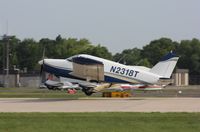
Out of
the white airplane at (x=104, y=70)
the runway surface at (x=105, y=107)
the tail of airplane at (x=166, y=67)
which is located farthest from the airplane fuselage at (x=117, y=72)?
the runway surface at (x=105, y=107)

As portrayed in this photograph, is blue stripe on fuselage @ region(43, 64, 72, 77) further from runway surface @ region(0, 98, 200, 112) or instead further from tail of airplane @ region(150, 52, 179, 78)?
runway surface @ region(0, 98, 200, 112)

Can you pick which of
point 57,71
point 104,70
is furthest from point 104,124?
point 57,71

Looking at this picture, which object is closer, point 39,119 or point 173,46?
point 39,119

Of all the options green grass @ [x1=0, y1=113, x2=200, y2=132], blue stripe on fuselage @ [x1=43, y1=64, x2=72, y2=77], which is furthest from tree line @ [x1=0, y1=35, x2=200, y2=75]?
green grass @ [x1=0, y1=113, x2=200, y2=132]

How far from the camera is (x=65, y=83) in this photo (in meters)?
91.5

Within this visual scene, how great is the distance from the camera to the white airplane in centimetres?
4406

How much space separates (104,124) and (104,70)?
26027mm

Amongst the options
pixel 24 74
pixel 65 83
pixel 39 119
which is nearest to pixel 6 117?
pixel 39 119

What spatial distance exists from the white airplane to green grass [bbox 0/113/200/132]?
72.5 feet

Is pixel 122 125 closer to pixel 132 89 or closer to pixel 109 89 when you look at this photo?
pixel 109 89

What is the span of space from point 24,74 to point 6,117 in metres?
114

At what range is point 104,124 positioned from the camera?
61.7 feet

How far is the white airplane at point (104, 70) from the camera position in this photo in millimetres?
44062

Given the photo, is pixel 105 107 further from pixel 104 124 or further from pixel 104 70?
pixel 104 70
